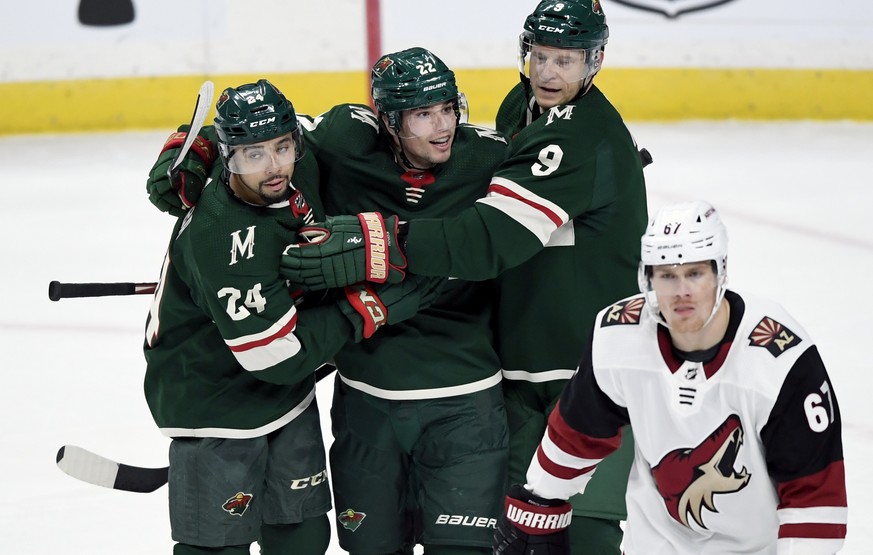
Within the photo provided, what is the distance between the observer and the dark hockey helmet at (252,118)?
2408mm

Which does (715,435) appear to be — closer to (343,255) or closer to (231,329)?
(343,255)

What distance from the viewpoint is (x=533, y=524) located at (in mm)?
2186

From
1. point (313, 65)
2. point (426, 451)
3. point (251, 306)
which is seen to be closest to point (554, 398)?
point (426, 451)

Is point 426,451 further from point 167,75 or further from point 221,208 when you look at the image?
point 167,75

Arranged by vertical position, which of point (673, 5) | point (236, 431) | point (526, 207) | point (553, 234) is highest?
point (526, 207)

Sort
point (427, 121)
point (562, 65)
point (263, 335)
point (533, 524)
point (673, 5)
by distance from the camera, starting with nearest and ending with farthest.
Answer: point (533, 524) → point (263, 335) → point (427, 121) → point (562, 65) → point (673, 5)

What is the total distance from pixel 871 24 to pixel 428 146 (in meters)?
5.42

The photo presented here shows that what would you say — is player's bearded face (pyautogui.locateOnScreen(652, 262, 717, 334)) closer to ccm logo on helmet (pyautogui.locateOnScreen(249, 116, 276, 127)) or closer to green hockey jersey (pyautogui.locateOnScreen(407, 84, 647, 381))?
green hockey jersey (pyautogui.locateOnScreen(407, 84, 647, 381))

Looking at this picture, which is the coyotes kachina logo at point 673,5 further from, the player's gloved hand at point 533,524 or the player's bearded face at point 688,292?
the player's bearded face at point 688,292


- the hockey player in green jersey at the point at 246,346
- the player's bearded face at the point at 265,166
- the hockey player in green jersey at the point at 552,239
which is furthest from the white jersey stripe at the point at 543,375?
the player's bearded face at the point at 265,166

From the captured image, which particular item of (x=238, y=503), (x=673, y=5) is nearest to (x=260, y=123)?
(x=238, y=503)

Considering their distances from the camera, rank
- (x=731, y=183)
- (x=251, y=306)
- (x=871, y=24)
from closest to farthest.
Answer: (x=251, y=306) < (x=731, y=183) < (x=871, y=24)

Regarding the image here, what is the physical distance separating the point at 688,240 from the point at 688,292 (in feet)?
0.24

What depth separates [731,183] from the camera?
6465 mm
